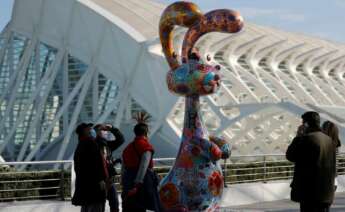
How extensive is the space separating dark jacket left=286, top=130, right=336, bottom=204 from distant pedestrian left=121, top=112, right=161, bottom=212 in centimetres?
179

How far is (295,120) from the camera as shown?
1163 inches

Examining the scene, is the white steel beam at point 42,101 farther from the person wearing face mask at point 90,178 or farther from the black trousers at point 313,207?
the black trousers at point 313,207

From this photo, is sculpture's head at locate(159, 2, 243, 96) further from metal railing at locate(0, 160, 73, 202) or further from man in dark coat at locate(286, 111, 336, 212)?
metal railing at locate(0, 160, 73, 202)

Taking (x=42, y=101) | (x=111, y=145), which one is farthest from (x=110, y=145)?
(x=42, y=101)

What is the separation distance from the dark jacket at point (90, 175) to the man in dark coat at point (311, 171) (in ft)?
6.47

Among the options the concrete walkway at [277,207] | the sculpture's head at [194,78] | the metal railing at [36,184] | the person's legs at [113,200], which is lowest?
the concrete walkway at [277,207]

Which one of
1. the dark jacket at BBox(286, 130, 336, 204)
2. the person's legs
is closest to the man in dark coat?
the dark jacket at BBox(286, 130, 336, 204)

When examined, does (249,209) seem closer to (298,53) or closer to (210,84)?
(210,84)

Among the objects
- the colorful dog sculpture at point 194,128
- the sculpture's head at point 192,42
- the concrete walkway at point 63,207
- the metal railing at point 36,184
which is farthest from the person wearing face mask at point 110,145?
the metal railing at point 36,184

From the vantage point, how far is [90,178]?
24.8 ft

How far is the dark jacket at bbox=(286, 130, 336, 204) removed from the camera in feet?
22.4

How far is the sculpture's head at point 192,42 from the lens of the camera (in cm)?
883

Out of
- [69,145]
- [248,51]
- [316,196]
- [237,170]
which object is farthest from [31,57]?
[316,196]

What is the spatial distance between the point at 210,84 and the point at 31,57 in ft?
92.0
